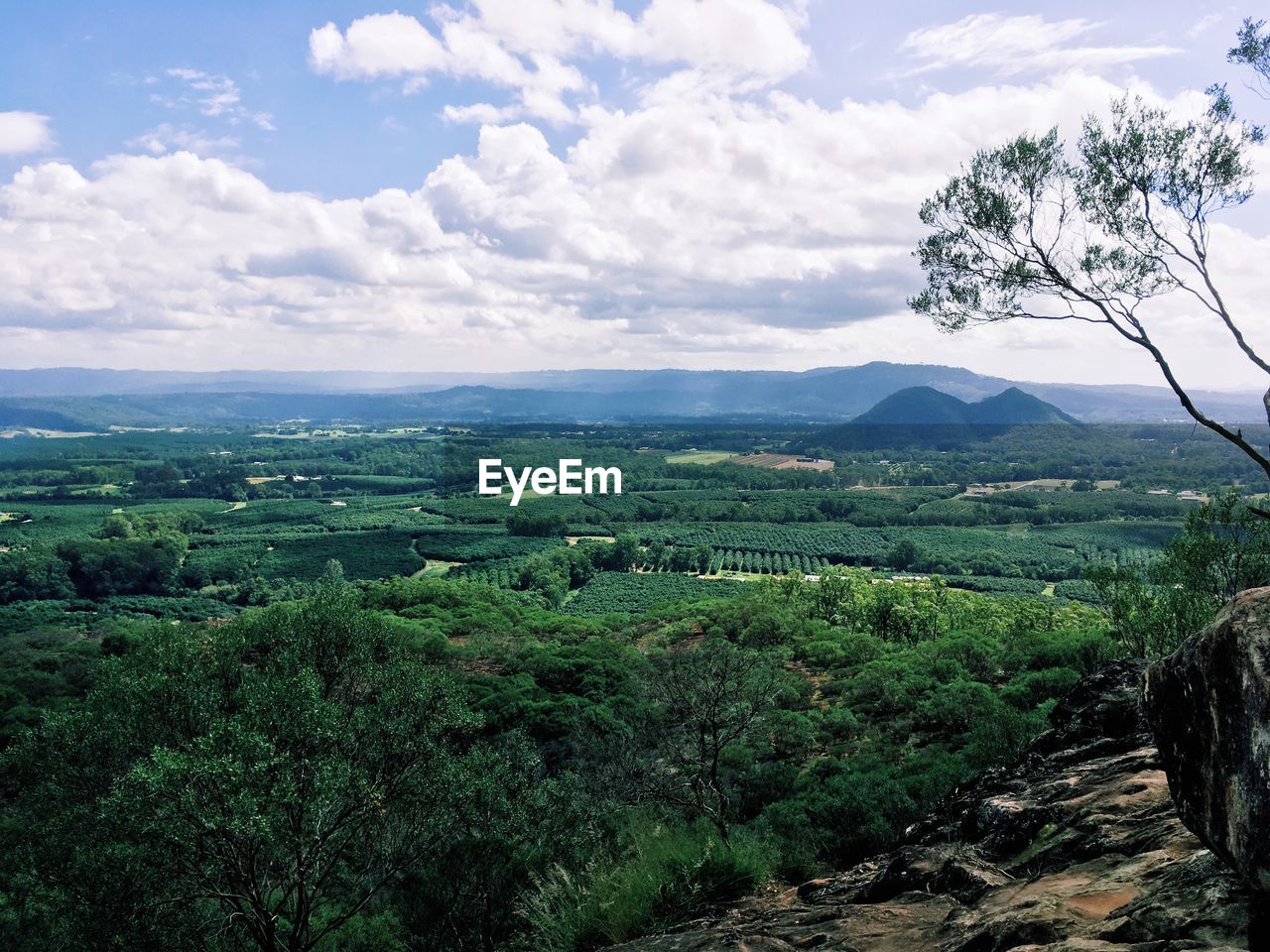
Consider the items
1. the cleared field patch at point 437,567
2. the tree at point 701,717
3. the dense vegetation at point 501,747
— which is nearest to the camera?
the dense vegetation at point 501,747

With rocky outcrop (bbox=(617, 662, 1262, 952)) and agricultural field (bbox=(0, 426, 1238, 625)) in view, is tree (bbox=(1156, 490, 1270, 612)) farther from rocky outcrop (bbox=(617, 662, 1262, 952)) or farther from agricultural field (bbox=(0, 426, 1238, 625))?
agricultural field (bbox=(0, 426, 1238, 625))

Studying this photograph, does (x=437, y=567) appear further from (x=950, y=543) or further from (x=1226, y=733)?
(x=1226, y=733)

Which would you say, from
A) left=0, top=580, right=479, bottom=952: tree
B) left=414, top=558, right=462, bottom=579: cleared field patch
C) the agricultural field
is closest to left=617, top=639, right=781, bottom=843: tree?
left=0, top=580, right=479, bottom=952: tree

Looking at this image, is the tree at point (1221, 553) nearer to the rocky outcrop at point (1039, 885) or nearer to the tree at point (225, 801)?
the rocky outcrop at point (1039, 885)

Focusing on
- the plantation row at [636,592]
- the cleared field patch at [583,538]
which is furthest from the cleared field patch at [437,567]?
the cleared field patch at [583,538]

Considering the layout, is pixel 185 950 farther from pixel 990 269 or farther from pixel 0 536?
pixel 0 536

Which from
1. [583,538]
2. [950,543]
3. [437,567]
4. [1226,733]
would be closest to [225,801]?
[1226,733]

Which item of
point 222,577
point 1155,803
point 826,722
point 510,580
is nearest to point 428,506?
point 222,577
